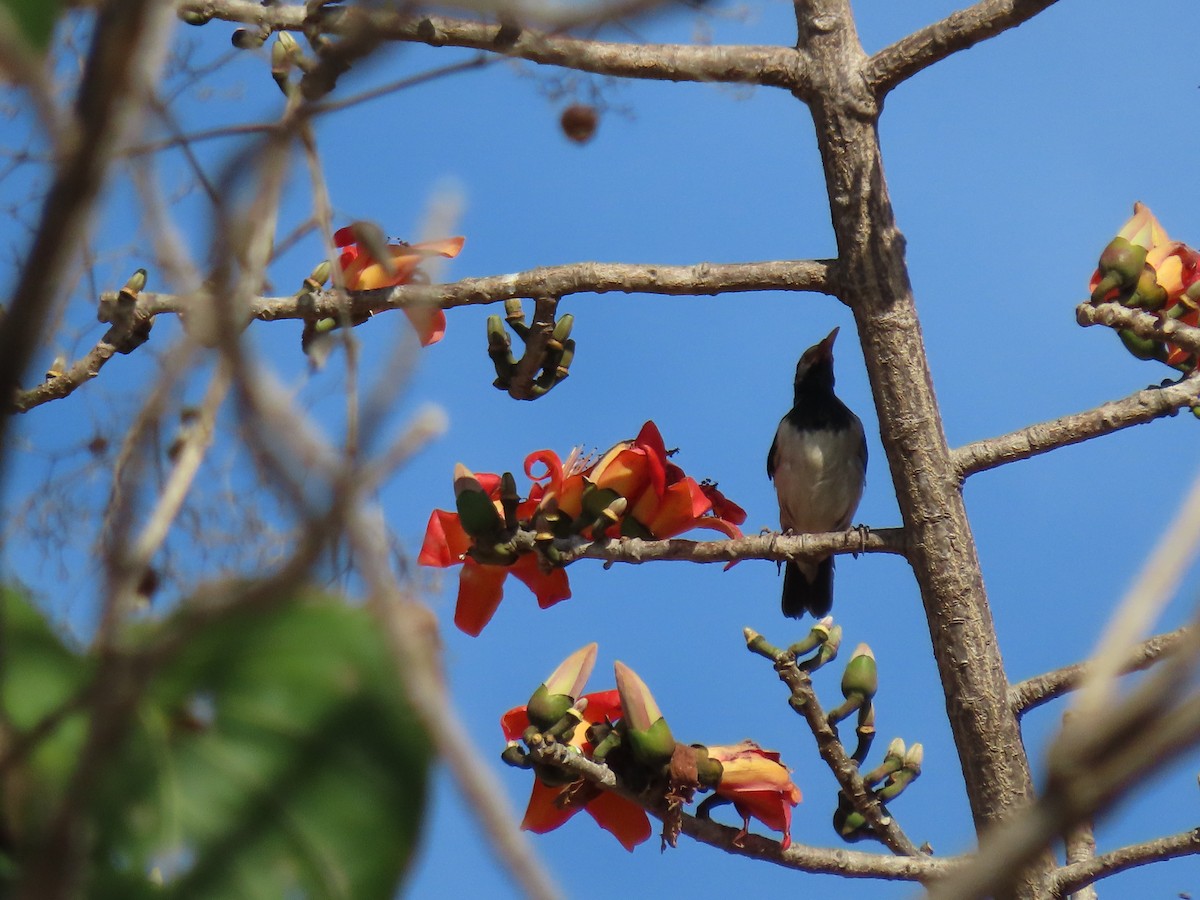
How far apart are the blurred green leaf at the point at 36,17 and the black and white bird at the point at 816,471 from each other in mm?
5423

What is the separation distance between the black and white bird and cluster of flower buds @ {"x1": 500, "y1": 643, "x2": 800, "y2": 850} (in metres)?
3.52

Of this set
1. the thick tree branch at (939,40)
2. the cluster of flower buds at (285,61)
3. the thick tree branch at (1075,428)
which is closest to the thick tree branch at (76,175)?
the cluster of flower buds at (285,61)

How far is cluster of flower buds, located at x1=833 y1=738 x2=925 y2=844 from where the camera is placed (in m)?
2.69

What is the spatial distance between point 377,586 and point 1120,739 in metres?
0.26

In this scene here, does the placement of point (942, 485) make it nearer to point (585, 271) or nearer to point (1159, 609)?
point (585, 271)

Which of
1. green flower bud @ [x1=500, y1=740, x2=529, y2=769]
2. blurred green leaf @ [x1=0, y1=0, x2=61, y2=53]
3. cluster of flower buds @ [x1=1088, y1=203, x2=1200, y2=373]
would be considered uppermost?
cluster of flower buds @ [x1=1088, y1=203, x2=1200, y2=373]

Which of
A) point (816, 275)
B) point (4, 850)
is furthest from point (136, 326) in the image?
point (4, 850)

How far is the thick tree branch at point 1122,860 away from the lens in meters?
2.37

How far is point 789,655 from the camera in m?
2.71

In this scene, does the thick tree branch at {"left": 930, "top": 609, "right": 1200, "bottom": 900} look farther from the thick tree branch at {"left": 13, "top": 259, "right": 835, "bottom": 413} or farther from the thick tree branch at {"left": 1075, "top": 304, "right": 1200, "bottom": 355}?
the thick tree branch at {"left": 1075, "top": 304, "right": 1200, "bottom": 355}

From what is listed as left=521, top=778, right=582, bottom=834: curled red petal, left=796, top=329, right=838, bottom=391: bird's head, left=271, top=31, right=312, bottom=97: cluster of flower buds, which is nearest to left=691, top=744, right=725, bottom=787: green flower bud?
left=521, top=778, right=582, bottom=834: curled red petal

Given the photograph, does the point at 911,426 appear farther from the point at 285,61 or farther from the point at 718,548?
the point at 285,61

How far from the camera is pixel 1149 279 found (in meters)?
2.87

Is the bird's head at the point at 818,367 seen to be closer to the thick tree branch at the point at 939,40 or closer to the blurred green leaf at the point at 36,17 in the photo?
the thick tree branch at the point at 939,40
